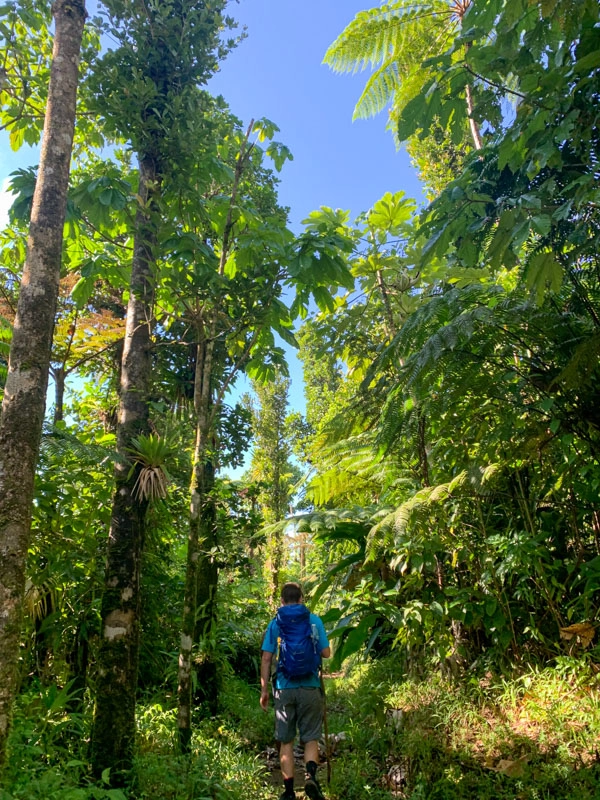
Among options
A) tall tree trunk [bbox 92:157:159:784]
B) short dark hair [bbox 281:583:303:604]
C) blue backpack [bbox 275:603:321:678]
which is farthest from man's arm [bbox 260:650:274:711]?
tall tree trunk [bbox 92:157:159:784]

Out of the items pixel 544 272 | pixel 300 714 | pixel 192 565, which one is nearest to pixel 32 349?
pixel 192 565

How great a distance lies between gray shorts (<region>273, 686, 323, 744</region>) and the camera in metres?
4.35

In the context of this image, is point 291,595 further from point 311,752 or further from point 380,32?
point 380,32

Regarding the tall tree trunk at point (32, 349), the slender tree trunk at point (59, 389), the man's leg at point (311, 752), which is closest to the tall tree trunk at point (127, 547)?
the tall tree trunk at point (32, 349)

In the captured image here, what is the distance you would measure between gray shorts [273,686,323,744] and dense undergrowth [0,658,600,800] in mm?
412

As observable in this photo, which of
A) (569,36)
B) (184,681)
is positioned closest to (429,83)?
(569,36)

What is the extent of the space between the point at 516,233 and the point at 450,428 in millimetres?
2603

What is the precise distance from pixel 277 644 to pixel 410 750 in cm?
143

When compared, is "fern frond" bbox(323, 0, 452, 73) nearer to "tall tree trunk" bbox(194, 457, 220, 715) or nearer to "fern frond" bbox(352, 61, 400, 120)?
"fern frond" bbox(352, 61, 400, 120)

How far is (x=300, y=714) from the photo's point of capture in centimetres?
439

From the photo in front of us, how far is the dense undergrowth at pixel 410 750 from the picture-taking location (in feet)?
11.3

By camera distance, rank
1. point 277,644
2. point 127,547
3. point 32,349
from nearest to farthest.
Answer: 1. point 32,349
2. point 127,547
3. point 277,644

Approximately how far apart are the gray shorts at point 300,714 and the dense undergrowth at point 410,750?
41 centimetres

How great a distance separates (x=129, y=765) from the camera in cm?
366
